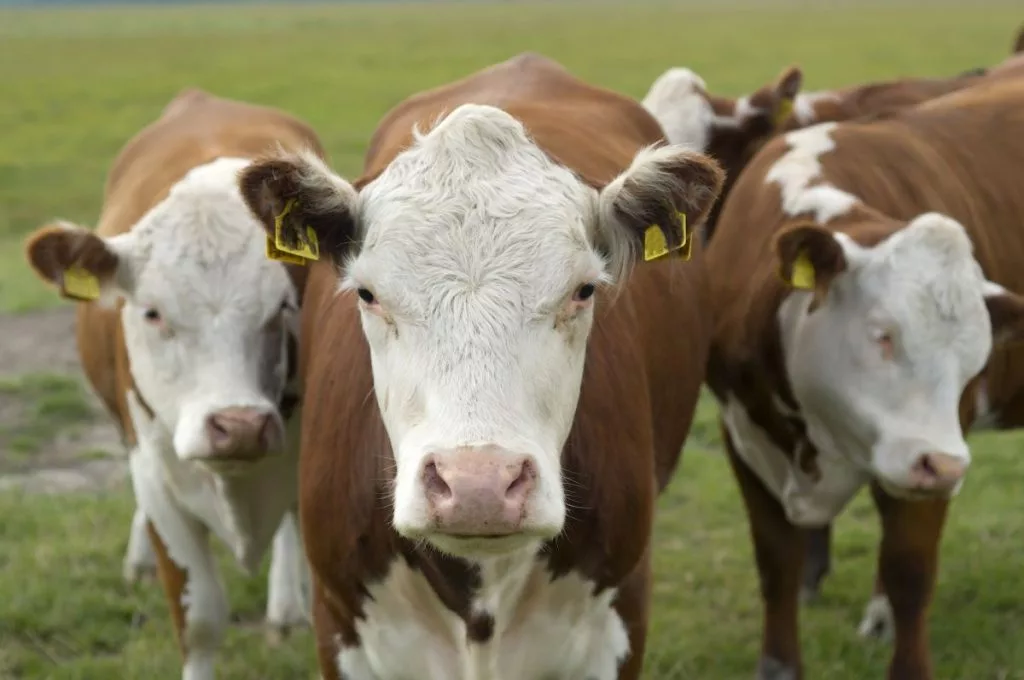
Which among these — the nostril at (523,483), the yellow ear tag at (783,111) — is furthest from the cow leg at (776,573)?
the nostril at (523,483)

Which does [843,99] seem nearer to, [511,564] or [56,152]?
[511,564]

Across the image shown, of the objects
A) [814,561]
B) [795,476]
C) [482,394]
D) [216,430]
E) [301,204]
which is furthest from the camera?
[814,561]

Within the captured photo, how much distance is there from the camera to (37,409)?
301 inches

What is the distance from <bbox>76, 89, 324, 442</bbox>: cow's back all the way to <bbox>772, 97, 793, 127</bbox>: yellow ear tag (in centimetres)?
224

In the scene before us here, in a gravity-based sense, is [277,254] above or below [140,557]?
above

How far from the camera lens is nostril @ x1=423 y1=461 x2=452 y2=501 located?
7.86 feet

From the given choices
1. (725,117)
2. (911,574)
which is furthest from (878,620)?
(725,117)

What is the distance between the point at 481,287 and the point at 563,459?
626 mm

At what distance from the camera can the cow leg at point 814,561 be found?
5520 mm

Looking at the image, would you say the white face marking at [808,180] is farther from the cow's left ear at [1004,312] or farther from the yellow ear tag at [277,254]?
the yellow ear tag at [277,254]

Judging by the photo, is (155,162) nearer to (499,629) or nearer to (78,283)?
(78,283)

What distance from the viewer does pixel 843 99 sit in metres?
6.73

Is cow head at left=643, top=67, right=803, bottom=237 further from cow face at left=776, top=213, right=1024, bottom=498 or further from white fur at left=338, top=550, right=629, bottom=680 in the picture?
white fur at left=338, top=550, right=629, bottom=680

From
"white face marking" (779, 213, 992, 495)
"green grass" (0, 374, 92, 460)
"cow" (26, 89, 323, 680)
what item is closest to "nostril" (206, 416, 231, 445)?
"cow" (26, 89, 323, 680)
